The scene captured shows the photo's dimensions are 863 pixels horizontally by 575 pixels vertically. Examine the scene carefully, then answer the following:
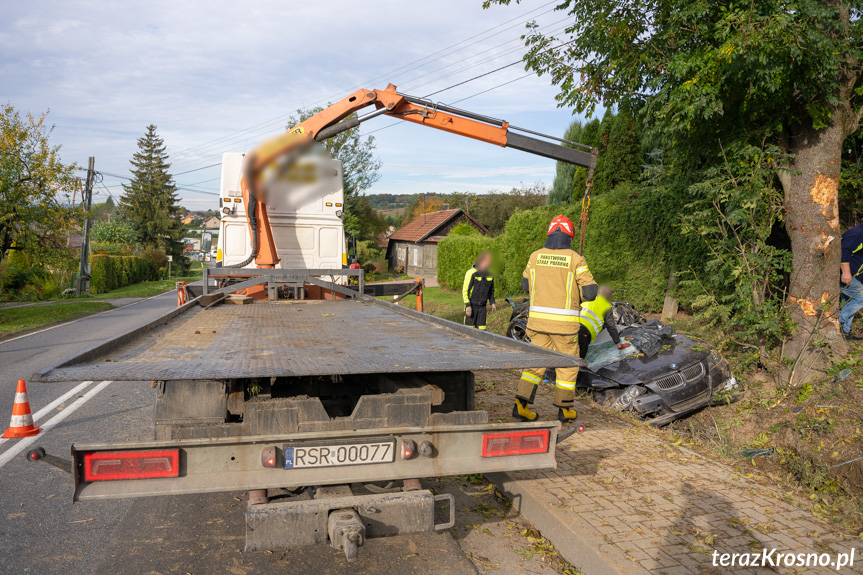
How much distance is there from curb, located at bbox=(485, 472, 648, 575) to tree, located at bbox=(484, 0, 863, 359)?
4.31 meters

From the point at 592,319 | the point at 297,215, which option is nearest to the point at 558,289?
the point at 592,319

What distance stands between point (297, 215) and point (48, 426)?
5.25 m

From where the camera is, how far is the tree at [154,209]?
54.3 meters

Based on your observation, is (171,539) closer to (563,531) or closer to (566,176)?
(563,531)

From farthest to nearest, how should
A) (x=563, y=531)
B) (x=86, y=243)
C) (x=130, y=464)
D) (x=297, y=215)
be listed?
(x=86, y=243)
(x=297, y=215)
(x=563, y=531)
(x=130, y=464)

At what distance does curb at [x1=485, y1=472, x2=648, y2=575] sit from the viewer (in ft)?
10.6

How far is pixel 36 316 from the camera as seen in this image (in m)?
17.8

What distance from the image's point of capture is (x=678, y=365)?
6816 millimetres

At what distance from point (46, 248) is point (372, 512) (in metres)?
19.4

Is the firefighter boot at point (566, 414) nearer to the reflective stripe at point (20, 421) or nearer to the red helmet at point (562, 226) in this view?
the red helmet at point (562, 226)

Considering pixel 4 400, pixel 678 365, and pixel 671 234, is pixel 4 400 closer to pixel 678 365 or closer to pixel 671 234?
pixel 678 365

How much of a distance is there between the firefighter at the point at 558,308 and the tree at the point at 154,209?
176 feet

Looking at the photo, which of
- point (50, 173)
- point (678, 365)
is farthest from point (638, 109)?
point (50, 173)

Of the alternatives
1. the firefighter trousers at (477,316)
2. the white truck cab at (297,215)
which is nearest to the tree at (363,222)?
the white truck cab at (297,215)
